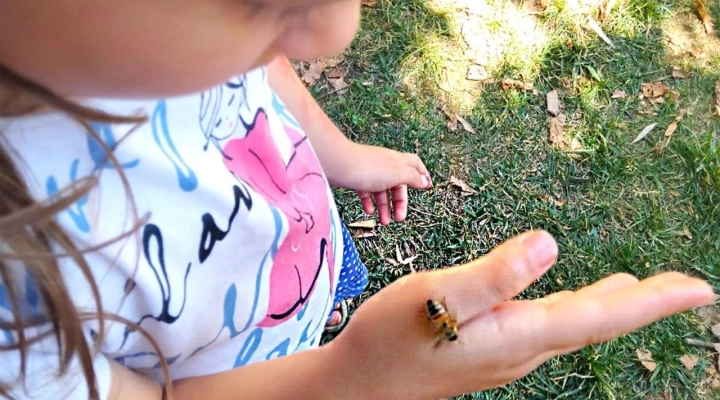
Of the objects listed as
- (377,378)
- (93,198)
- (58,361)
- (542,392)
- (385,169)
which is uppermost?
(93,198)

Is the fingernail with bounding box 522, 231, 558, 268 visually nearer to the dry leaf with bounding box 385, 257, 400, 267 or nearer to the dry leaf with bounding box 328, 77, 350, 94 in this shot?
the dry leaf with bounding box 385, 257, 400, 267

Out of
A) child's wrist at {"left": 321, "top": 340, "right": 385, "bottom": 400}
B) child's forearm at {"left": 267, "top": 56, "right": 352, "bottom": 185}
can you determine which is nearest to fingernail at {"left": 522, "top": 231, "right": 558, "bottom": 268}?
child's wrist at {"left": 321, "top": 340, "right": 385, "bottom": 400}

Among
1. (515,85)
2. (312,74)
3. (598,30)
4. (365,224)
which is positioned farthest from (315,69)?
(598,30)

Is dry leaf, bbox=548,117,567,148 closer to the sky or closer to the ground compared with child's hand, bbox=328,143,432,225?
closer to the ground

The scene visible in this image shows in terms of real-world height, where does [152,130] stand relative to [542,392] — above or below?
above

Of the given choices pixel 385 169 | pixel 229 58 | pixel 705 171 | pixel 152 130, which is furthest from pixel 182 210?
pixel 705 171

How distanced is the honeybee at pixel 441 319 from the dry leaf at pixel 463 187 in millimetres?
1697

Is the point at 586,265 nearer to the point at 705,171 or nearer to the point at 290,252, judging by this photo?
the point at 705,171

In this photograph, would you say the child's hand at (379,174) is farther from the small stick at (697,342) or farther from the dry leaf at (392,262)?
the small stick at (697,342)

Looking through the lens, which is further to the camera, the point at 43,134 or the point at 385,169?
the point at 385,169

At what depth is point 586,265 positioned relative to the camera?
2.41 meters

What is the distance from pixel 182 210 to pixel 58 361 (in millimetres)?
266

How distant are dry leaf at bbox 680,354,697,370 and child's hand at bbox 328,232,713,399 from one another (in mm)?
1659

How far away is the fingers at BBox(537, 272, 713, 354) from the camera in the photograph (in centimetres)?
83
